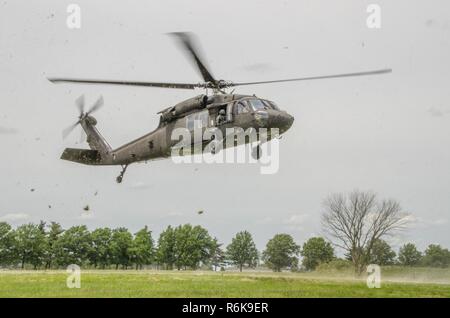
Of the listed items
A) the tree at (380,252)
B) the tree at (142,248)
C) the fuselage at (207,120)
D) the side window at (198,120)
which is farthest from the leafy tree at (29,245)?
the side window at (198,120)

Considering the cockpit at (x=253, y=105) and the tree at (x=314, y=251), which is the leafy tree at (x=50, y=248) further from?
the cockpit at (x=253, y=105)

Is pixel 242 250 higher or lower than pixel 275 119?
lower

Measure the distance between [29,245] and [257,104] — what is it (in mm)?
72316

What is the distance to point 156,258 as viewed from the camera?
93.2 m

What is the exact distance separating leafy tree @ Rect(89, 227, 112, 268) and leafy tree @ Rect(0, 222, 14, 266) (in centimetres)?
1300

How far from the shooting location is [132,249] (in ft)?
291

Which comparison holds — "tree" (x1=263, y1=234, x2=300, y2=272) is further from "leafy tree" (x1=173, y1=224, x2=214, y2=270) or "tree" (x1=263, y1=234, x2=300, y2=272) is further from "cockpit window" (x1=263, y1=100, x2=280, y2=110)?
"cockpit window" (x1=263, y1=100, x2=280, y2=110)

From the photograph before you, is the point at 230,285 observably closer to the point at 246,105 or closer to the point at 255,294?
the point at 255,294

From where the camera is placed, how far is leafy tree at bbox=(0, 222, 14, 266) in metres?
82.2

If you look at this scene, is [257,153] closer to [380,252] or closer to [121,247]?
[380,252]

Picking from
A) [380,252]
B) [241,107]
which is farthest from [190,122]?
[380,252]

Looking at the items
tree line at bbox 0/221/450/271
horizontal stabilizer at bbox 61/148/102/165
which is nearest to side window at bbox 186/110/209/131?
Result: horizontal stabilizer at bbox 61/148/102/165
